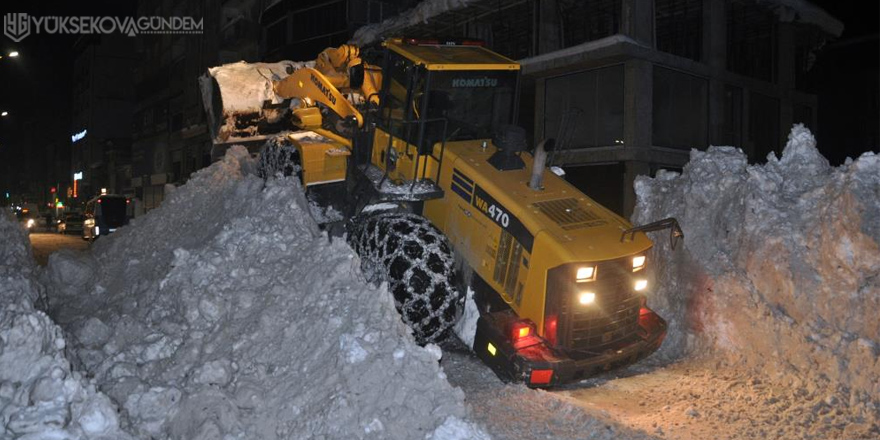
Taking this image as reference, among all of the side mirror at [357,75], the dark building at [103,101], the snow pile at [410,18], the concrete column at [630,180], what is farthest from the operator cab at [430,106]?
the dark building at [103,101]

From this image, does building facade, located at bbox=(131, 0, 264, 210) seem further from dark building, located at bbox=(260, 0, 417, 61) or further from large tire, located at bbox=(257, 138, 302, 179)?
large tire, located at bbox=(257, 138, 302, 179)

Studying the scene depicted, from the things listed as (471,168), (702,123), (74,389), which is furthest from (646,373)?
(702,123)

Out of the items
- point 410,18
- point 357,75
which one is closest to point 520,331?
point 357,75

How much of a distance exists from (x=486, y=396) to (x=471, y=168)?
216 centimetres

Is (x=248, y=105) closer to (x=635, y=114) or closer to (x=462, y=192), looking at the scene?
(x=462, y=192)

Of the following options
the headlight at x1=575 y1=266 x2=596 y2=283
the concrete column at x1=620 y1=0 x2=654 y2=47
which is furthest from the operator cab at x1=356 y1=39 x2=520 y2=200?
the concrete column at x1=620 y1=0 x2=654 y2=47

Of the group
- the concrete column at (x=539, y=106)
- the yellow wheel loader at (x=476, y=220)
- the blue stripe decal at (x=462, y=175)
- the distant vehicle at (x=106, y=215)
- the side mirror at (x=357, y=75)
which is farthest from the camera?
the distant vehicle at (x=106, y=215)

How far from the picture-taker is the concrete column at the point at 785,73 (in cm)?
1838

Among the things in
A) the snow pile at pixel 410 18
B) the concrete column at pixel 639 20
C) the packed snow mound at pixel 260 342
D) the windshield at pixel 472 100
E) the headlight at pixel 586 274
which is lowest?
the packed snow mound at pixel 260 342

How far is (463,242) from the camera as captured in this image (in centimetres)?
656

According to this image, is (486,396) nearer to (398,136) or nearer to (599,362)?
(599,362)

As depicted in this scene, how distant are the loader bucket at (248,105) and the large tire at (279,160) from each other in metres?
1.18

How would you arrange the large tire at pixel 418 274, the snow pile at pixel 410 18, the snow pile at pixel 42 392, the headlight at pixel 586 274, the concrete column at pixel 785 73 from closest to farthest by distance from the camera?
the snow pile at pixel 42 392 → the headlight at pixel 586 274 → the large tire at pixel 418 274 → the snow pile at pixel 410 18 → the concrete column at pixel 785 73

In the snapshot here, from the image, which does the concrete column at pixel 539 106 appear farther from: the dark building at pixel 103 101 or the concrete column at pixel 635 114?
the dark building at pixel 103 101
